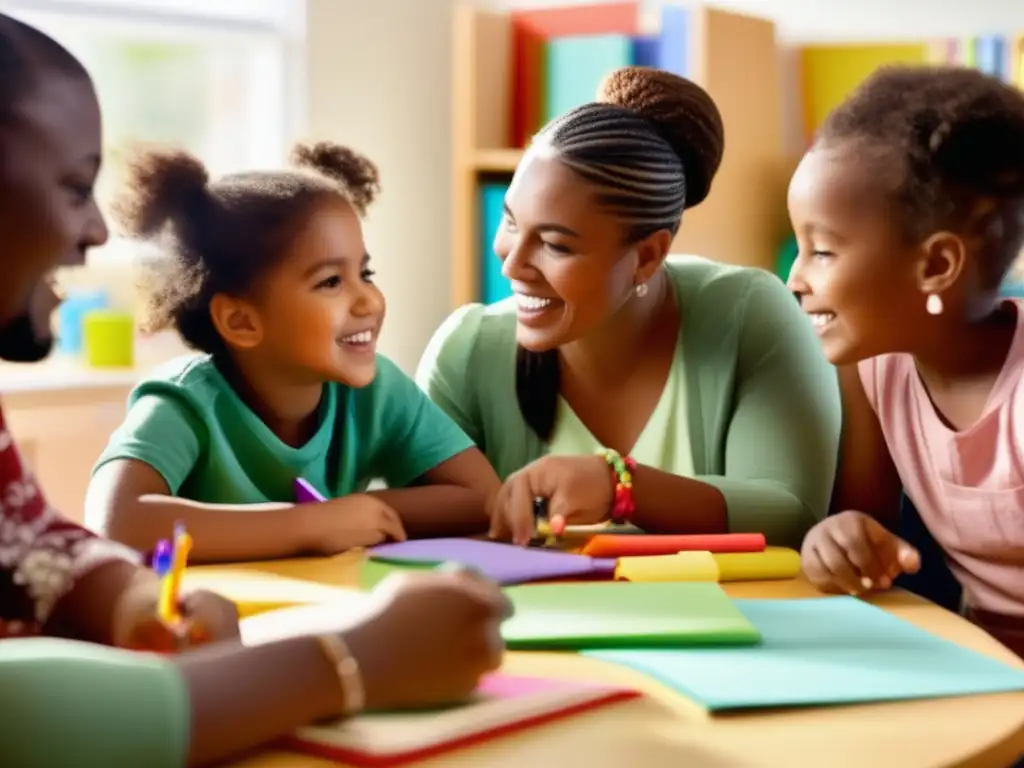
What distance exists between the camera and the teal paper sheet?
2.41 feet

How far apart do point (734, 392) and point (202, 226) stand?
0.55 m

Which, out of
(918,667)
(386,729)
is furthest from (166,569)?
(918,667)

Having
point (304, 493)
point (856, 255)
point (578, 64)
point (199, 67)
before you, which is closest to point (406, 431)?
point (304, 493)

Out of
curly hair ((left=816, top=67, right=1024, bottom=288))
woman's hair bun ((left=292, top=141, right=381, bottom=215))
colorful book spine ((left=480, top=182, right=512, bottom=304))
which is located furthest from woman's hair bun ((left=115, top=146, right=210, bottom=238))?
colorful book spine ((left=480, top=182, right=512, bottom=304))

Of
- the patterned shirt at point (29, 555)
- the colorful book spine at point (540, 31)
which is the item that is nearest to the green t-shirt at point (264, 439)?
the patterned shirt at point (29, 555)

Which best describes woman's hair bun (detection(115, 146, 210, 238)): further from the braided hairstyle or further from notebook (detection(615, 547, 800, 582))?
notebook (detection(615, 547, 800, 582))

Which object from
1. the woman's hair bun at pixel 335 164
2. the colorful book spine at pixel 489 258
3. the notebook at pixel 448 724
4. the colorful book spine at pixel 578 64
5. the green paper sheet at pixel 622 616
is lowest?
the green paper sheet at pixel 622 616

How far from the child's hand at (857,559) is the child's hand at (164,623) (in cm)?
45

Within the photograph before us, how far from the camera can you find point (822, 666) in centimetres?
79

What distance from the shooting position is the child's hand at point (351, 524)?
1.10m

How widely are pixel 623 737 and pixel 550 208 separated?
0.65 metres

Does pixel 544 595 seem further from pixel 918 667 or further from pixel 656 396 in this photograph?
pixel 656 396

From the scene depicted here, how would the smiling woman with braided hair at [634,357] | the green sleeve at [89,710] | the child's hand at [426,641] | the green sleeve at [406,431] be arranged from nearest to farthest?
the green sleeve at [89,710]
the child's hand at [426,641]
the smiling woman with braided hair at [634,357]
the green sleeve at [406,431]

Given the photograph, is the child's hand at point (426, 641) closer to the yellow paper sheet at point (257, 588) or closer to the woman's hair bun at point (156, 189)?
the yellow paper sheet at point (257, 588)
